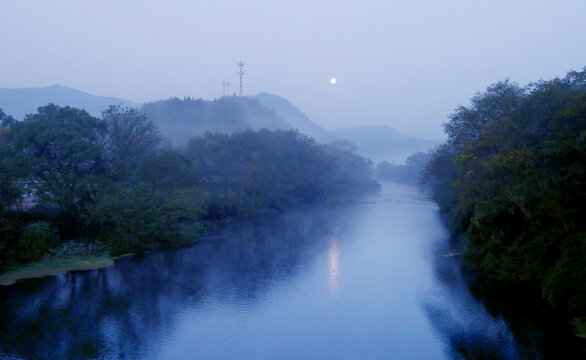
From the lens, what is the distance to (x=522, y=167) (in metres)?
20.4

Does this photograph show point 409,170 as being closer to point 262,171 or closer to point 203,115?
point 203,115

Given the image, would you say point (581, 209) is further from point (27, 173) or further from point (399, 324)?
point (27, 173)

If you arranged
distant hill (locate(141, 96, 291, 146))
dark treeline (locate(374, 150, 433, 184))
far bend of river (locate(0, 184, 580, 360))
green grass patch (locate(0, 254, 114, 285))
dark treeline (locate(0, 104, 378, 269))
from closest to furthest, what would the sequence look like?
far bend of river (locate(0, 184, 580, 360)), green grass patch (locate(0, 254, 114, 285)), dark treeline (locate(0, 104, 378, 269)), distant hill (locate(141, 96, 291, 146)), dark treeline (locate(374, 150, 433, 184))

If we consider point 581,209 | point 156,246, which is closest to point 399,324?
point 581,209

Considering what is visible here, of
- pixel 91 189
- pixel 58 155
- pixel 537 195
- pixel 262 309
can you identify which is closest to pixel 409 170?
pixel 91 189

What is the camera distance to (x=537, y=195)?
19.4 m

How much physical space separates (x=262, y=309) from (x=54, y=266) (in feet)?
44.0

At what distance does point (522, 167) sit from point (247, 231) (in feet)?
77.1

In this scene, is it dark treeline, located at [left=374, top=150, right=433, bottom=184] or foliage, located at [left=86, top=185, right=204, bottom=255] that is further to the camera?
dark treeline, located at [left=374, top=150, right=433, bottom=184]

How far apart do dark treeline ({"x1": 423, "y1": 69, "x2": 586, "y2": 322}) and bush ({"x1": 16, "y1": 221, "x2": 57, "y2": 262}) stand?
2299 cm

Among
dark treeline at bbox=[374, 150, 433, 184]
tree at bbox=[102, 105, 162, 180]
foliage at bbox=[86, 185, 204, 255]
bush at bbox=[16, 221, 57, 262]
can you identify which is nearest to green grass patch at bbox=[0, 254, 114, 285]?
bush at bbox=[16, 221, 57, 262]

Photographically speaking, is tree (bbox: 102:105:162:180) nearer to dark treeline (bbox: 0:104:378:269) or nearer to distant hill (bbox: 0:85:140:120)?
dark treeline (bbox: 0:104:378:269)

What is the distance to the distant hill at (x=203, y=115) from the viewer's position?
9329 centimetres

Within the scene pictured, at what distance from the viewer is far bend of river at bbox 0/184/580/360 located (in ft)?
50.2
